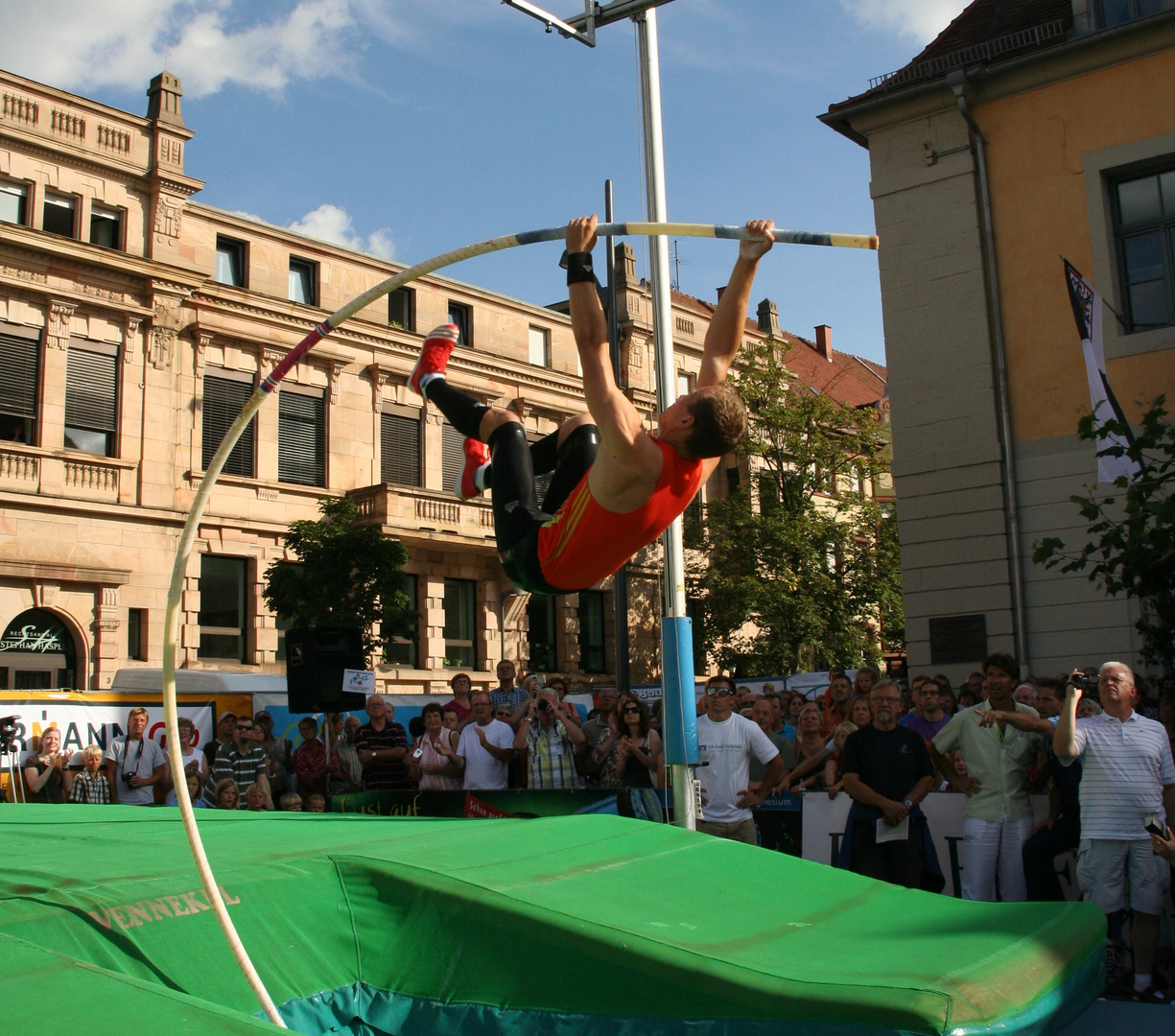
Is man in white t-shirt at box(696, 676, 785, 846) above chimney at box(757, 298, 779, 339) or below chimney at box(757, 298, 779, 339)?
below

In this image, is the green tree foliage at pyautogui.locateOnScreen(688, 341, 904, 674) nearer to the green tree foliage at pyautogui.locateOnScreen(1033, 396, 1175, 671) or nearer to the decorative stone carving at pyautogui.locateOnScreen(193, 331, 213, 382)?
the decorative stone carving at pyautogui.locateOnScreen(193, 331, 213, 382)

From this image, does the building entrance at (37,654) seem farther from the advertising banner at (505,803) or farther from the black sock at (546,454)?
the black sock at (546,454)

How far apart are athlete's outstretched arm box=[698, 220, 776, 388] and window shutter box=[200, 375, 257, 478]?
2130 centimetres

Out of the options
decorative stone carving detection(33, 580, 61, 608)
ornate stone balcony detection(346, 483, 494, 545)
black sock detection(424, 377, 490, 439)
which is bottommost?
black sock detection(424, 377, 490, 439)

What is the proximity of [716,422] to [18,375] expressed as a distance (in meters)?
21.2

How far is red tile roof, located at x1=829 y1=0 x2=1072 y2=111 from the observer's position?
14.8m

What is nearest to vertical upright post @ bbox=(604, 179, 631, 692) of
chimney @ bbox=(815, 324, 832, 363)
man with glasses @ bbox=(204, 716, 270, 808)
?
man with glasses @ bbox=(204, 716, 270, 808)

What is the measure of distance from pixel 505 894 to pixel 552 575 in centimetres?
132

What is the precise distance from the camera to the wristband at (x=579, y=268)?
14.3 feet

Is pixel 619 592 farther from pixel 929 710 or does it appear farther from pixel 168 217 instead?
pixel 168 217

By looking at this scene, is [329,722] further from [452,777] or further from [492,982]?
[492,982]

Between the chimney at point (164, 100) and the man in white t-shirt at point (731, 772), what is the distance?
69.0ft

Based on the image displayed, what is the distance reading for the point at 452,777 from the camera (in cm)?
995

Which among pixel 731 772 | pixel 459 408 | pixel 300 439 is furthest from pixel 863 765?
pixel 300 439
